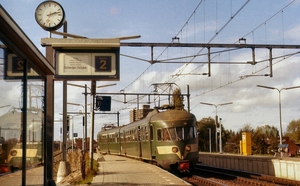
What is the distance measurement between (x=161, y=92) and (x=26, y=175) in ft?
100

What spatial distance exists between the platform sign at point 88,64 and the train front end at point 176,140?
11.1 meters

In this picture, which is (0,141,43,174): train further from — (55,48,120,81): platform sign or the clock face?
the clock face

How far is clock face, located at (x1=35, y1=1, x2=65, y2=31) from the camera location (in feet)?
46.9

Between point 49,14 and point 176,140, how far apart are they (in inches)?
480

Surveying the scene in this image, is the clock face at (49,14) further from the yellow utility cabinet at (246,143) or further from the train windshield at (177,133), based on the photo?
the yellow utility cabinet at (246,143)

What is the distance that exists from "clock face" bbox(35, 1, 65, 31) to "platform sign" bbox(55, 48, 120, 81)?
109cm

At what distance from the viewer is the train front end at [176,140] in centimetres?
2459

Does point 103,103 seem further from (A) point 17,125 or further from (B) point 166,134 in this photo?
(A) point 17,125

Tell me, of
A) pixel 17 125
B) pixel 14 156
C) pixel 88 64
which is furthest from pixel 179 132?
pixel 14 156

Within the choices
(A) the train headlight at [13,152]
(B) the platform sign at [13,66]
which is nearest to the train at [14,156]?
(A) the train headlight at [13,152]

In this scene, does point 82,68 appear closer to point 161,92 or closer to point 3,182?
point 3,182

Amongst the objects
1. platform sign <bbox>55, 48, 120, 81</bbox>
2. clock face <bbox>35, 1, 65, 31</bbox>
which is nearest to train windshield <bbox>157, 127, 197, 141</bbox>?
platform sign <bbox>55, 48, 120, 81</bbox>

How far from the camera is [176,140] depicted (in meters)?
24.8

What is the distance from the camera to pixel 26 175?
23.9 feet
